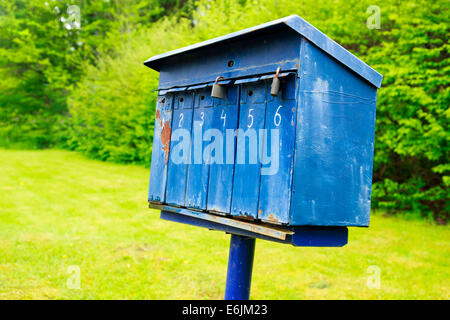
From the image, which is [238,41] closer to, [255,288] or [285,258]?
[255,288]

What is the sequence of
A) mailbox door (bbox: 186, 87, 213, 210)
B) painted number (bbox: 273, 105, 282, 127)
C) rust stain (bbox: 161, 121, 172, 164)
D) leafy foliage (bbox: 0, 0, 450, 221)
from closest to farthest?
painted number (bbox: 273, 105, 282, 127) → mailbox door (bbox: 186, 87, 213, 210) → rust stain (bbox: 161, 121, 172, 164) → leafy foliage (bbox: 0, 0, 450, 221)

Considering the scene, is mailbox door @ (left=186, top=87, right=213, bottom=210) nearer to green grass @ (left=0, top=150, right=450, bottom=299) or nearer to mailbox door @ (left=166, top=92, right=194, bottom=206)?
mailbox door @ (left=166, top=92, right=194, bottom=206)

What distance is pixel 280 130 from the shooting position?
1.78 metres

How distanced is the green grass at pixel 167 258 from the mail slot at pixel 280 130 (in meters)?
2.95

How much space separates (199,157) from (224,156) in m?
0.19

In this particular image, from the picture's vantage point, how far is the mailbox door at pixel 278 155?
5.66 ft

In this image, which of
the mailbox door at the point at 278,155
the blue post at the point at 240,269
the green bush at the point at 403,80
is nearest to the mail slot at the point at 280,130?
the mailbox door at the point at 278,155

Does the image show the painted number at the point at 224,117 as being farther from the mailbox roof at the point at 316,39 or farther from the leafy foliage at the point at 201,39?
the leafy foliage at the point at 201,39

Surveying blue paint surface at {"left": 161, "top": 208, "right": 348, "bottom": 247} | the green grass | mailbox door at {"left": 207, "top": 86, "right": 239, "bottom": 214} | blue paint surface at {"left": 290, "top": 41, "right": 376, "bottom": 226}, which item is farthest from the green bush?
mailbox door at {"left": 207, "top": 86, "right": 239, "bottom": 214}

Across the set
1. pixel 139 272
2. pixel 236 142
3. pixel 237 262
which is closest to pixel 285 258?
pixel 139 272

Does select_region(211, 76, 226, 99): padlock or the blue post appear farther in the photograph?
the blue post

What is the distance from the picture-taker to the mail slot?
1.73m

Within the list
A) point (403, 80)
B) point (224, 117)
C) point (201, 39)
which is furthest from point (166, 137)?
point (201, 39)

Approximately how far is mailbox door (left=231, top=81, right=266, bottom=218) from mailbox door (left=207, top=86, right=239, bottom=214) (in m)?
0.03
